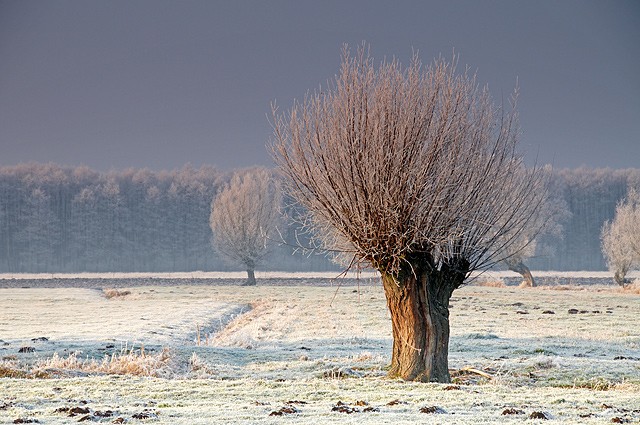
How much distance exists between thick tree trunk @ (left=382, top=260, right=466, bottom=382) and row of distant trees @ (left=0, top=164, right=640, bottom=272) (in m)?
140

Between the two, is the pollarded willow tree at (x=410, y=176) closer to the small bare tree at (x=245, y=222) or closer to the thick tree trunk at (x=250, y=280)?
the small bare tree at (x=245, y=222)

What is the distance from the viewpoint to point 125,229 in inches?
7047

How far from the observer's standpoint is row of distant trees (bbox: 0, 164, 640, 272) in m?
168

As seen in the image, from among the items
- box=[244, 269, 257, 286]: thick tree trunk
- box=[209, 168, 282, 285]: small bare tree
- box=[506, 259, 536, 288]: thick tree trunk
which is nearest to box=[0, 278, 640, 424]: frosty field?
box=[506, 259, 536, 288]: thick tree trunk

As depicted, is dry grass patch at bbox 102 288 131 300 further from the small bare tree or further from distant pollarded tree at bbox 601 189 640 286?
distant pollarded tree at bbox 601 189 640 286

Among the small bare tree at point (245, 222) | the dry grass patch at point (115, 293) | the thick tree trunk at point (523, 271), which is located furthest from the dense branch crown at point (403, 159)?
the small bare tree at point (245, 222)

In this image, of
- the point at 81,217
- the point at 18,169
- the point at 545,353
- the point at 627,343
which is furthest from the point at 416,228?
the point at 18,169

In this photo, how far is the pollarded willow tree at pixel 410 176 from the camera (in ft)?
60.4

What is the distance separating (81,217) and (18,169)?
3367 cm

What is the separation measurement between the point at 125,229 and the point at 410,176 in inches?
6582

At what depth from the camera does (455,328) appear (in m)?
35.4

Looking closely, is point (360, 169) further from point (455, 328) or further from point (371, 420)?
point (455, 328)

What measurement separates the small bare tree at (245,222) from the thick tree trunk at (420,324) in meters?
64.2

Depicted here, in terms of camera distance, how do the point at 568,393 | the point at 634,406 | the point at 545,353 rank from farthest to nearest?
the point at 545,353
the point at 568,393
the point at 634,406
